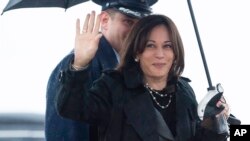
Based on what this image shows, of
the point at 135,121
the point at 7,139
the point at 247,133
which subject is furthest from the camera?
the point at 7,139

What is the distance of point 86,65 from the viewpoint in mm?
1981

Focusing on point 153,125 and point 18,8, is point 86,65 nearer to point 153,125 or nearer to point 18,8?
point 153,125

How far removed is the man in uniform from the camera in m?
2.33

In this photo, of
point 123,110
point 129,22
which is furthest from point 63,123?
point 129,22

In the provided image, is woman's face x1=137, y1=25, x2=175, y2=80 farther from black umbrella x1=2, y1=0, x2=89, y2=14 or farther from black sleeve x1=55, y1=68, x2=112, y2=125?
black umbrella x1=2, y1=0, x2=89, y2=14

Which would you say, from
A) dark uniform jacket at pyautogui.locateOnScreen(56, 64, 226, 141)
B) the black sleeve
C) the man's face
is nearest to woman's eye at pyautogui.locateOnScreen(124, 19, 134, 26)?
the man's face

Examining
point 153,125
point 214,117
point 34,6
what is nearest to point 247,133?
point 214,117

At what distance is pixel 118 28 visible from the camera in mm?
2584

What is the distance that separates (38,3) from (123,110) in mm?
818

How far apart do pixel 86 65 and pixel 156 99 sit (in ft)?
1.22

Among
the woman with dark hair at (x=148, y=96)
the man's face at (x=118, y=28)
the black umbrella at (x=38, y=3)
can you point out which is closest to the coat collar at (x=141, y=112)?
the woman with dark hair at (x=148, y=96)

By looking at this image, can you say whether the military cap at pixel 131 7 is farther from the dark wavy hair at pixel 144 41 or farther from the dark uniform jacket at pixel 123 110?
the dark uniform jacket at pixel 123 110

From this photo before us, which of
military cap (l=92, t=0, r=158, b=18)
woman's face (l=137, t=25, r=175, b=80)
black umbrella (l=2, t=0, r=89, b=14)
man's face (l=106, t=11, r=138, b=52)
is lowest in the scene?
woman's face (l=137, t=25, r=175, b=80)

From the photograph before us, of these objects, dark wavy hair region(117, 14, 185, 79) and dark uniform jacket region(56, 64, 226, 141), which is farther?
dark wavy hair region(117, 14, 185, 79)
